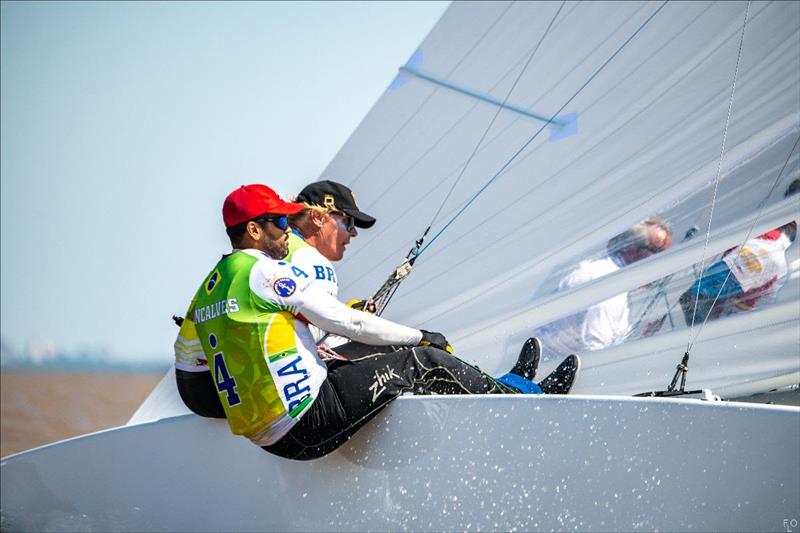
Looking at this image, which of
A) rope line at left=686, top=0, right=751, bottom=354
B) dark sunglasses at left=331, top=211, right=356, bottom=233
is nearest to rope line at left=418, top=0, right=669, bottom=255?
rope line at left=686, top=0, right=751, bottom=354

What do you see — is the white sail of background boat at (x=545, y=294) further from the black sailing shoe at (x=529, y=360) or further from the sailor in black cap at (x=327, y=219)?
the sailor in black cap at (x=327, y=219)

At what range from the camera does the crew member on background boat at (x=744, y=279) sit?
6.19 ft

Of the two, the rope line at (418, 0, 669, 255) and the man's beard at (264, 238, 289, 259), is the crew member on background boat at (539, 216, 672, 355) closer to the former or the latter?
the rope line at (418, 0, 669, 255)

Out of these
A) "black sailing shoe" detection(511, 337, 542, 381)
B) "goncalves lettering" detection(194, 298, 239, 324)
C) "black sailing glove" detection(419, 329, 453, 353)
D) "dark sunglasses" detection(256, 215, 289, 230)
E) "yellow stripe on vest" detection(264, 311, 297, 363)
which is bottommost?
"yellow stripe on vest" detection(264, 311, 297, 363)

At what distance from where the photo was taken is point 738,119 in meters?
2.32

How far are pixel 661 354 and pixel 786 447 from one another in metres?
0.69

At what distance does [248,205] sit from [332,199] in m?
0.30

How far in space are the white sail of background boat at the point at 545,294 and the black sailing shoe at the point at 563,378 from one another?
4.8 inches

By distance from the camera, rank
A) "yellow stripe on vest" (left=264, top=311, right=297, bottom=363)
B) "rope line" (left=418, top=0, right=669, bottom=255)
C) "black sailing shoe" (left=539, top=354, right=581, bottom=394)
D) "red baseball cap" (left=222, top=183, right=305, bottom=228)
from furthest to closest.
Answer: "rope line" (left=418, top=0, right=669, bottom=255), "black sailing shoe" (left=539, top=354, right=581, bottom=394), "red baseball cap" (left=222, top=183, right=305, bottom=228), "yellow stripe on vest" (left=264, top=311, right=297, bottom=363)

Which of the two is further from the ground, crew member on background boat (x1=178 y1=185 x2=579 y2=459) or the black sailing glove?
the black sailing glove

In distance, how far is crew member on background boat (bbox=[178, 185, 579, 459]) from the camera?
1.49 m

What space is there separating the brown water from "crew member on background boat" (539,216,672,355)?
3.42 metres

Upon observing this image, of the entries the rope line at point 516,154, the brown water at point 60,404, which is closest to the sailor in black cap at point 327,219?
the rope line at point 516,154

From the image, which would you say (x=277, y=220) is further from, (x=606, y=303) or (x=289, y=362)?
(x=606, y=303)
